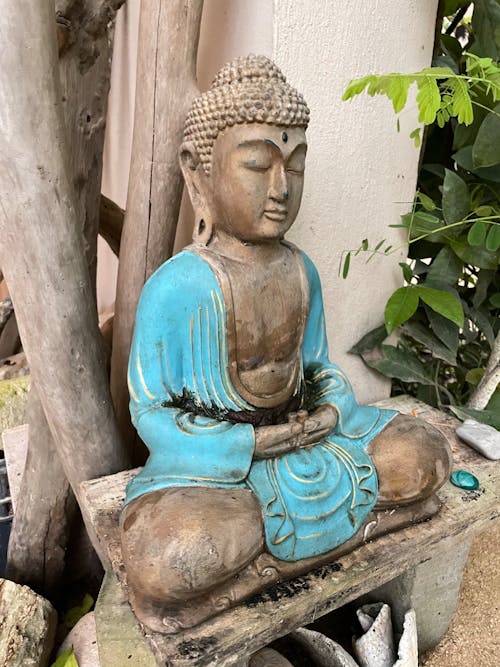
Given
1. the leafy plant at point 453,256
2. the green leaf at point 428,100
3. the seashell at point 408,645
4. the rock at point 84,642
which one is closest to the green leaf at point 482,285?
the leafy plant at point 453,256

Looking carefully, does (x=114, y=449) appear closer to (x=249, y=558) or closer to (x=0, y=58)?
(x=249, y=558)

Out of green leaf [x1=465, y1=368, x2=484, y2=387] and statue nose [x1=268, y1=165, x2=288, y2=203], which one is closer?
statue nose [x1=268, y1=165, x2=288, y2=203]

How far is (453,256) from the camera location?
1862 mm

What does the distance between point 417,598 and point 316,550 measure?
661 millimetres

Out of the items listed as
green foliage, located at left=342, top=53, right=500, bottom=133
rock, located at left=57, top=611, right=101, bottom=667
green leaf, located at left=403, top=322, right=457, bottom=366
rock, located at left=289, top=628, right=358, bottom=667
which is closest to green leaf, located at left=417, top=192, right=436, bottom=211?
green leaf, located at left=403, top=322, right=457, bottom=366

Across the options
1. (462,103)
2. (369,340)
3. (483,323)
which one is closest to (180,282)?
(462,103)

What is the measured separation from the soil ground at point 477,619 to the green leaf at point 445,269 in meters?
1.02

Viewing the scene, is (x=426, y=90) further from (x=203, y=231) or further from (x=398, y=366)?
(x=398, y=366)

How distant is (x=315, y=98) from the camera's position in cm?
146

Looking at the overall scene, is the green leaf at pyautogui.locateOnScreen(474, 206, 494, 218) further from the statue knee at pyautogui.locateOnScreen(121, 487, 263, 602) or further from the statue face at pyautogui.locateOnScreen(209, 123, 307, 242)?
the statue knee at pyautogui.locateOnScreen(121, 487, 263, 602)

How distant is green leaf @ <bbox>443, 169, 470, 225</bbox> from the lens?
1.76 metres

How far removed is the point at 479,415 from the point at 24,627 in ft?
4.91

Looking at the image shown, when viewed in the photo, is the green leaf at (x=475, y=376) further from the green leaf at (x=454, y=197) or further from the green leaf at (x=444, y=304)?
the green leaf at (x=454, y=197)

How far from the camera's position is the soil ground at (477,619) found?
65.4 inches
